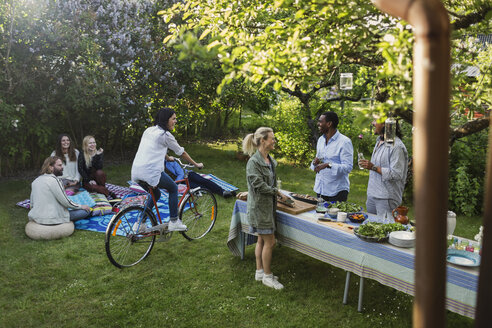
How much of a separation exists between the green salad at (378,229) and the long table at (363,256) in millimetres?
101

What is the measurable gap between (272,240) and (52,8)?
8356 mm

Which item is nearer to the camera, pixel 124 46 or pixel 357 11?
pixel 357 11

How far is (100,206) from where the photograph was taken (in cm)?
786

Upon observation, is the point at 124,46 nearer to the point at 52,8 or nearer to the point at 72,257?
the point at 52,8

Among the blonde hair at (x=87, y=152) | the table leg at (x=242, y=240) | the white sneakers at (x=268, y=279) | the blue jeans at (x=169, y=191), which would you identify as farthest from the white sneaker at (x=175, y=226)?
the blonde hair at (x=87, y=152)

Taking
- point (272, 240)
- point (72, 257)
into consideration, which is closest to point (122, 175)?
point (72, 257)

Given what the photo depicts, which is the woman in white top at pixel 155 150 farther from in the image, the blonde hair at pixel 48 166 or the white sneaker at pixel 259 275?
the blonde hair at pixel 48 166

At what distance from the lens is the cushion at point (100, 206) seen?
25.4 feet

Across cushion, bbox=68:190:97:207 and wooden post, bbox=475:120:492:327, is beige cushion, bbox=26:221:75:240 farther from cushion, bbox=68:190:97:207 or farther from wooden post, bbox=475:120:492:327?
wooden post, bbox=475:120:492:327

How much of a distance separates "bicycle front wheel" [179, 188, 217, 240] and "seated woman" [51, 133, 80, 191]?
9.81 feet

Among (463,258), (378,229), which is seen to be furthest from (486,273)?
(378,229)

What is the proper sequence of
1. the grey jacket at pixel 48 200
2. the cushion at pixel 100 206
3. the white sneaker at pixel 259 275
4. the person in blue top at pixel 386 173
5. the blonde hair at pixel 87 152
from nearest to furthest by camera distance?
the person in blue top at pixel 386 173 < the white sneaker at pixel 259 275 < the grey jacket at pixel 48 200 < the cushion at pixel 100 206 < the blonde hair at pixel 87 152

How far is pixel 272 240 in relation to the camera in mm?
5090

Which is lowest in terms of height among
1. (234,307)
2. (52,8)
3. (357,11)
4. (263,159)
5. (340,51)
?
(234,307)
